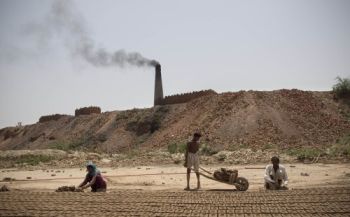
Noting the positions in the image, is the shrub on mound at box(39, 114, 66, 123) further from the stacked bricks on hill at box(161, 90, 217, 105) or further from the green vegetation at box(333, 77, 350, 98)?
the green vegetation at box(333, 77, 350, 98)

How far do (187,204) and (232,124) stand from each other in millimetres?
21615

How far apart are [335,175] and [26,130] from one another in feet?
167

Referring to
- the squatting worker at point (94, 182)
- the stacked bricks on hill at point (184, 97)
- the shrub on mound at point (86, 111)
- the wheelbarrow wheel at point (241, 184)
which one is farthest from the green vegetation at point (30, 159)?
the shrub on mound at point (86, 111)

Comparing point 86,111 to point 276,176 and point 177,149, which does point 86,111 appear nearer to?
point 177,149

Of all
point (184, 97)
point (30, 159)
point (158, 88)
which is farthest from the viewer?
point (158, 88)

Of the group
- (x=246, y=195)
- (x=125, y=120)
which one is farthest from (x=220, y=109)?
(x=246, y=195)

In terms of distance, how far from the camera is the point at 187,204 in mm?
6898

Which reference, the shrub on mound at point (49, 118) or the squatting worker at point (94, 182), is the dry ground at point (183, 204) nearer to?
the squatting worker at point (94, 182)

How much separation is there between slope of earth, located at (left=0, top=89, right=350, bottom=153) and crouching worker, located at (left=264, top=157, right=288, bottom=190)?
595 inches

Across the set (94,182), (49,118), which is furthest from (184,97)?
(94,182)

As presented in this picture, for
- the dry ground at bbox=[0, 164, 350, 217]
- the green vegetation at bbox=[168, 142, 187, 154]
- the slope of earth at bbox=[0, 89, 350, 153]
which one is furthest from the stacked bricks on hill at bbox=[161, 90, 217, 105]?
the dry ground at bbox=[0, 164, 350, 217]

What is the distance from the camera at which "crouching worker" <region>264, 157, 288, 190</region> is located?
859 centimetres

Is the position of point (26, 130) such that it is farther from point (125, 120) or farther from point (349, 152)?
point (349, 152)

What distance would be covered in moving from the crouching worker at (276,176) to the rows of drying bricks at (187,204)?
721mm
